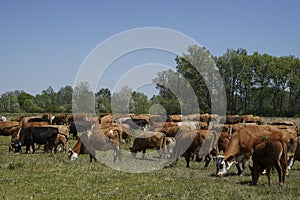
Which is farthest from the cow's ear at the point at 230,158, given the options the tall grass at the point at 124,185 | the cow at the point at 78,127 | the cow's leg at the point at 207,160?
the cow at the point at 78,127

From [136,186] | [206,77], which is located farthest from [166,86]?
[136,186]

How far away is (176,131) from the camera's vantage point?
24.8 m

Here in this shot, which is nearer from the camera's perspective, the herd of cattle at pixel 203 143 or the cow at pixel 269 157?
the cow at pixel 269 157

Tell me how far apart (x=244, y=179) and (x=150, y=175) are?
10.6ft

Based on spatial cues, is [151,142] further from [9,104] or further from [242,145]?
[9,104]

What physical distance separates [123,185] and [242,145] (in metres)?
5.21

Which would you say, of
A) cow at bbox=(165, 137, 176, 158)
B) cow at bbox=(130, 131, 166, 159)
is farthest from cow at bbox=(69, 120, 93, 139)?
cow at bbox=(165, 137, 176, 158)

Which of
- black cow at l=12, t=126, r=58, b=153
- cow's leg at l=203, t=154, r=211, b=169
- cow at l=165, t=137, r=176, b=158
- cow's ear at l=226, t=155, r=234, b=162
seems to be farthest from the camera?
black cow at l=12, t=126, r=58, b=153

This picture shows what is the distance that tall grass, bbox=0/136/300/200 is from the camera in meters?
10.0

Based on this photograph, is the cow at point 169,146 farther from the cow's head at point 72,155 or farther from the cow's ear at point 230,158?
the cow's ear at point 230,158

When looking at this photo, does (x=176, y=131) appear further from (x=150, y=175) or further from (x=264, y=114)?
(x=264, y=114)

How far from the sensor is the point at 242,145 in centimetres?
1445

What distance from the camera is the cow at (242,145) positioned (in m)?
13.5

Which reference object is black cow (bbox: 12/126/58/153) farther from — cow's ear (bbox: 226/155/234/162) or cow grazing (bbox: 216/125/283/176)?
cow's ear (bbox: 226/155/234/162)
